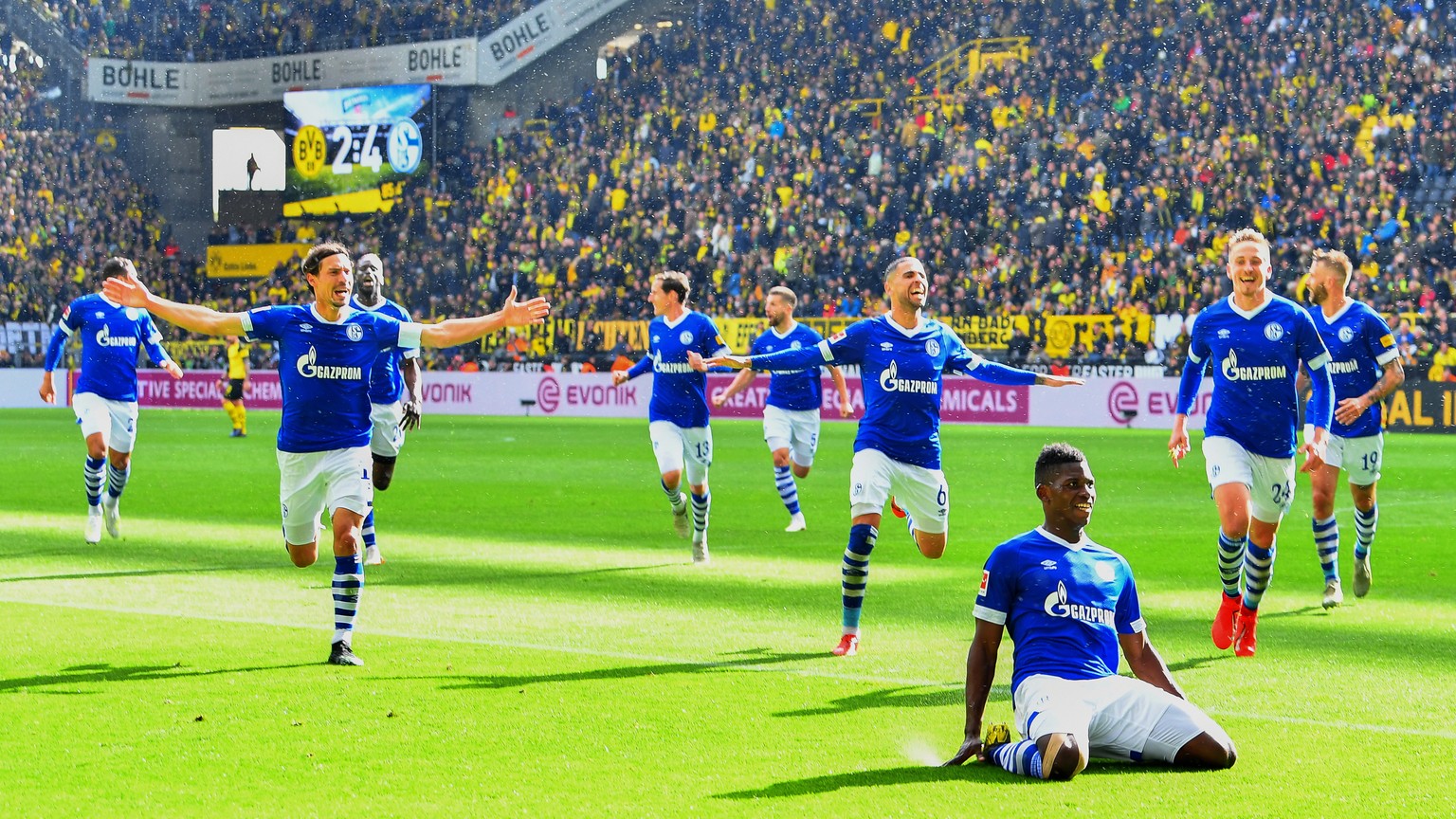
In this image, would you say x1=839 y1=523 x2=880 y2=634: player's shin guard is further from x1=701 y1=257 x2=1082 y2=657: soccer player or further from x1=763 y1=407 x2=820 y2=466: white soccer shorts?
x1=763 y1=407 x2=820 y2=466: white soccer shorts

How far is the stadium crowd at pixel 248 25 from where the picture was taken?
187ft

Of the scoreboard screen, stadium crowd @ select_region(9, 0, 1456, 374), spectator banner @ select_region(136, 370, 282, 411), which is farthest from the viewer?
the scoreboard screen

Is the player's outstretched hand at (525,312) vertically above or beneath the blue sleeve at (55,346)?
above

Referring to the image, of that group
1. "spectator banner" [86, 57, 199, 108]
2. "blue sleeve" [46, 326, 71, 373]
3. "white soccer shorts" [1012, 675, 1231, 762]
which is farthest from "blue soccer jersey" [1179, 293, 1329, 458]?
"spectator banner" [86, 57, 199, 108]

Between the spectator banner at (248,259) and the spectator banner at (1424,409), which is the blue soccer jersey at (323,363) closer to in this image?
the spectator banner at (1424,409)

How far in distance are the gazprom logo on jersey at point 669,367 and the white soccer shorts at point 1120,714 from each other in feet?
28.4

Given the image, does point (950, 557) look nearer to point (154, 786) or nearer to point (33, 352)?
point (154, 786)

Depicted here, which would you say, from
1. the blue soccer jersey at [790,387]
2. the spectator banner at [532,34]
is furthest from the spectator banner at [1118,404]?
the spectator banner at [532,34]

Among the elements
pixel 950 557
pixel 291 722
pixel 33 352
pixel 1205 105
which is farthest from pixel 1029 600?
pixel 33 352

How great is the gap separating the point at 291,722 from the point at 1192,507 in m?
14.5

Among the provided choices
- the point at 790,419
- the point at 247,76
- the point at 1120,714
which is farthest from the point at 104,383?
the point at 247,76

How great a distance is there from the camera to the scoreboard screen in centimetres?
5478

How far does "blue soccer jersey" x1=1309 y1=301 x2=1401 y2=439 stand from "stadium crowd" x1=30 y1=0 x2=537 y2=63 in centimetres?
4659

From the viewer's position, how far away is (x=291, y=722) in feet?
25.6
